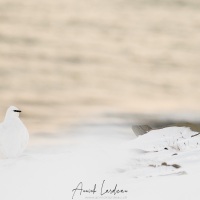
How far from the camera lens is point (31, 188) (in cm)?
401

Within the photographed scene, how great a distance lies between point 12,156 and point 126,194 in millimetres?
1069

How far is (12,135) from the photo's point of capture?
4.36 metres

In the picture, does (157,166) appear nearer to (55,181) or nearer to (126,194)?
(126,194)

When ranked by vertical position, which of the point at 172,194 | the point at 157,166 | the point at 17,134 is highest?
the point at 17,134

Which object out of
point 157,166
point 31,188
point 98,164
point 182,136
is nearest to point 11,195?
point 31,188

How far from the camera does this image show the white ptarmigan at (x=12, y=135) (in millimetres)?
4301

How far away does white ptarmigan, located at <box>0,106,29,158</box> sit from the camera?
4301 millimetres

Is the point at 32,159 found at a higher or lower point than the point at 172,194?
higher
